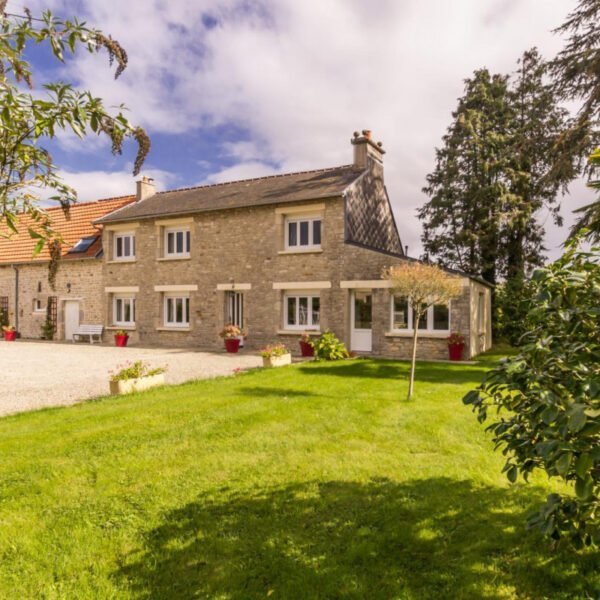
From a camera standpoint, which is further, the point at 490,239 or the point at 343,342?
the point at 490,239

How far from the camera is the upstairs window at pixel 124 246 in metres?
23.9

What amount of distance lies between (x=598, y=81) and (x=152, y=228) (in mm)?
18999

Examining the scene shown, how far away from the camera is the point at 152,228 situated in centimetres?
2273

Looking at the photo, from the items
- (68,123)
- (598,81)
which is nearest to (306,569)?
(68,123)

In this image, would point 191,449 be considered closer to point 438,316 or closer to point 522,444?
point 522,444

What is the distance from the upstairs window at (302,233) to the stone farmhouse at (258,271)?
5 centimetres

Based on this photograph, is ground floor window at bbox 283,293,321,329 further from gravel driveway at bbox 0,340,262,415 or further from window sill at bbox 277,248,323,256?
gravel driveway at bbox 0,340,262,415

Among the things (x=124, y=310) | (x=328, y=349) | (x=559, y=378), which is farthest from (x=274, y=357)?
(x=124, y=310)

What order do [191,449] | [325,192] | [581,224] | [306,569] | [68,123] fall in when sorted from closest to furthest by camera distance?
[68,123] < [306,569] < [191,449] < [581,224] < [325,192]

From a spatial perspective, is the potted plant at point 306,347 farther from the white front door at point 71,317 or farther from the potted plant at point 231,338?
the white front door at point 71,317

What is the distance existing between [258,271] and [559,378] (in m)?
17.6

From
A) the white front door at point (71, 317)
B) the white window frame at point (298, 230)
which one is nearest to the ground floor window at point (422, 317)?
the white window frame at point (298, 230)

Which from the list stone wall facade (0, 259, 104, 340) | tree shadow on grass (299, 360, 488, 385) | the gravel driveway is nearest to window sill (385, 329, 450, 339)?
tree shadow on grass (299, 360, 488, 385)

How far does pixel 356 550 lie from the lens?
3.81m
